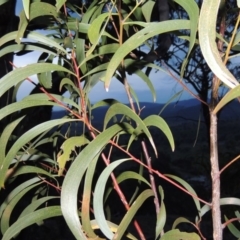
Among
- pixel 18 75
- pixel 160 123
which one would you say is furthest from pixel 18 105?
pixel 160 123

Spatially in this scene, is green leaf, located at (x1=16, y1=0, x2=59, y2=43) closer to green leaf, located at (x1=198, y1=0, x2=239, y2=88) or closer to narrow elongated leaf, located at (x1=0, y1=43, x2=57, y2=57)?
narrow elongated leaf, located at (x1=0, y1=43, x2=57, y2=57)

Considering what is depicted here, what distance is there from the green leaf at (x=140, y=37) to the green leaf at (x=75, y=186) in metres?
0.11

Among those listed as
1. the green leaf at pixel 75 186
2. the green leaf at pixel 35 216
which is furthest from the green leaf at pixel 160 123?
the green leaf at pixel 35 216

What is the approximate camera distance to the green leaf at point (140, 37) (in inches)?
15.3

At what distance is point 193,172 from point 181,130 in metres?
0.32

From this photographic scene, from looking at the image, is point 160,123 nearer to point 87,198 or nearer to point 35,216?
point 87,198

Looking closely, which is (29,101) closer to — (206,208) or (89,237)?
(89,237)

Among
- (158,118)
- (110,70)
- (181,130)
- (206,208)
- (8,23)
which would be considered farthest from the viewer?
(181,130)

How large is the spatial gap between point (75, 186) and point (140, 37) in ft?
0.53

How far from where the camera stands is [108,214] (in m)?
0.76

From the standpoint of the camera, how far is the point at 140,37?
40 cm

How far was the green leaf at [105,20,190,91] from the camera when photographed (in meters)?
0.39

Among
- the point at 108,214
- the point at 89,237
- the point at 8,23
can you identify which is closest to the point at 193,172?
the point at 8,23

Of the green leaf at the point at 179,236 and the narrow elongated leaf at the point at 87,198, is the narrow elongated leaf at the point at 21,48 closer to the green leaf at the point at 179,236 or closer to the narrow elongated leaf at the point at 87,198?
the narrow elongated leaf at the point at 87,198
